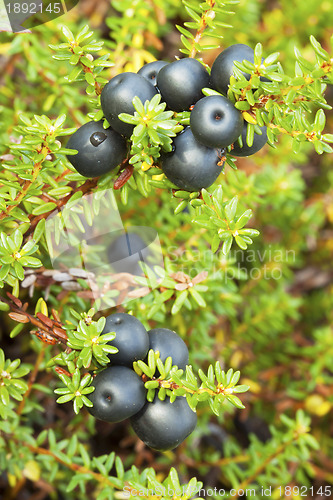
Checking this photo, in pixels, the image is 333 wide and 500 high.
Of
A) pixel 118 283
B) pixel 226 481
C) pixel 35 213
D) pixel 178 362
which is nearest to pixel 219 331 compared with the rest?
pixel 226 481

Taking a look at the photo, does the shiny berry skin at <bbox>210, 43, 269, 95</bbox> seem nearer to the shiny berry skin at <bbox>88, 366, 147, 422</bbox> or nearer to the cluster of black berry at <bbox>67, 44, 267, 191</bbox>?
the cluster of black berry at <bbox>67, 44, 267, 191</bbox>

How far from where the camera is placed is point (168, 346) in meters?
1.32

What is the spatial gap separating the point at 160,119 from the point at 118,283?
0.80 meters

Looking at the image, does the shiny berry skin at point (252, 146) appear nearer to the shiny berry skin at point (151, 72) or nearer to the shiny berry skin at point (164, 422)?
the shiny berry skin at point (151, 72)

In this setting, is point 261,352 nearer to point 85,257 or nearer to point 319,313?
point 319,313

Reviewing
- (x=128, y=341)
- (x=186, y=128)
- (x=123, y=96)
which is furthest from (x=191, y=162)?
(x=128, y=341)

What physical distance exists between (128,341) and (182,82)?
27.1 inches

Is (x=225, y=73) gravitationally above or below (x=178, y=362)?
above

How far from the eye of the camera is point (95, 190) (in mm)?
1426

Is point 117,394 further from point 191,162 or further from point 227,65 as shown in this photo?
point 227,65

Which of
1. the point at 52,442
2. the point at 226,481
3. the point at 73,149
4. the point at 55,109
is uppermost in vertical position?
the point at 73,149

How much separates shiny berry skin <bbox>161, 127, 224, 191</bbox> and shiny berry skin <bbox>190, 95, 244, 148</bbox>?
0.05 m

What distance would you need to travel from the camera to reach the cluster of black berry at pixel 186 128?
3.63ft

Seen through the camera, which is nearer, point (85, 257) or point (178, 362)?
point (178, 362)
